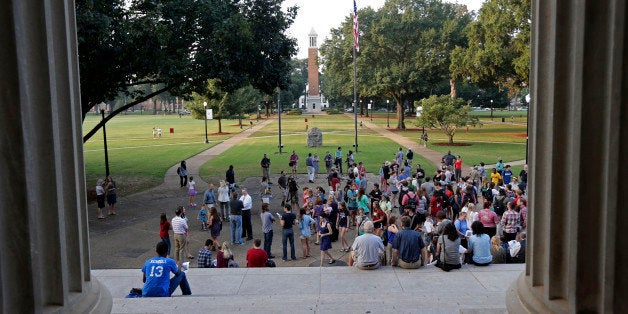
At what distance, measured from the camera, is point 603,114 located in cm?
353

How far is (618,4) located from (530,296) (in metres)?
2.32

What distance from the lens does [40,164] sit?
373cm

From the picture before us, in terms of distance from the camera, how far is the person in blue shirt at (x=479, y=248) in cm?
968

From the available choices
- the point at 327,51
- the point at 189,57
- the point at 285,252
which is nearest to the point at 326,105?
the point at 327,51

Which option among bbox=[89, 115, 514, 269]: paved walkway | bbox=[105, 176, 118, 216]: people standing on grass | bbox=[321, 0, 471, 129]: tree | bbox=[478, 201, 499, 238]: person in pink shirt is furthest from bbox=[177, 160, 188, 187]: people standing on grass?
bbox=[321, 0, 471, 129]: tree

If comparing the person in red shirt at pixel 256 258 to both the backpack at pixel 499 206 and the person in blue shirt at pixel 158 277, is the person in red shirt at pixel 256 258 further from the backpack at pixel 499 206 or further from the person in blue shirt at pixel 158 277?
the backpack at pixel 499 206

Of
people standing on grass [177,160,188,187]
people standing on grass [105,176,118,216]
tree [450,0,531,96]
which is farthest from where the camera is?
tree [450,0,531,96]

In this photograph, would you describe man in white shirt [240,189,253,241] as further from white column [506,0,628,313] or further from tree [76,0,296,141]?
white column [506,0,628,313]

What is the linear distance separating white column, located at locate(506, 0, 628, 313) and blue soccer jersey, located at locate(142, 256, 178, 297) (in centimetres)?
542

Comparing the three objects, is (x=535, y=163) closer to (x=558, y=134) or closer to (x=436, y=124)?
(x=558, y=134)

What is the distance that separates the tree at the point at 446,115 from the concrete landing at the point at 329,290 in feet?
108

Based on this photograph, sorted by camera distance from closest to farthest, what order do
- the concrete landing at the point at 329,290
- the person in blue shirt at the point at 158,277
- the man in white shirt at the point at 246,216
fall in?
the concrete landing at the point at 329,290
the person in blue shirt at the point at 158,277
the man in white shirt at the point at 246,216

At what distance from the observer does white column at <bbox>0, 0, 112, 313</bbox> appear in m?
3.39

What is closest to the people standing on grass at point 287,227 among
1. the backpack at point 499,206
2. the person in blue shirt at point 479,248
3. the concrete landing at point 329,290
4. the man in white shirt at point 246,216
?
the man in white shirt at point 246,216
